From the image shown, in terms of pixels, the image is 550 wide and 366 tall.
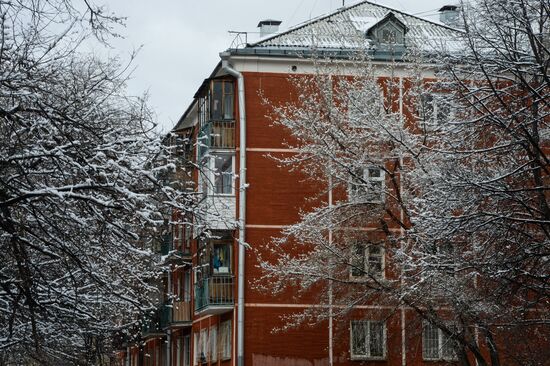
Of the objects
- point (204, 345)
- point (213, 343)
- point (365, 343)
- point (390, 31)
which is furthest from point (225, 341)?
point (390, 31)

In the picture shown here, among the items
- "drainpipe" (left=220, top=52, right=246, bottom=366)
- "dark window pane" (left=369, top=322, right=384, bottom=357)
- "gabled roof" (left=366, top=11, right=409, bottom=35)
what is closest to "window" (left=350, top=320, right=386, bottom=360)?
"dark window pane" (left=369, top=322, right=384, bottom=357)

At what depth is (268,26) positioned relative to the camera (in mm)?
44781

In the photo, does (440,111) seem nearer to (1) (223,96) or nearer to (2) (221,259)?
(1) (223,96)

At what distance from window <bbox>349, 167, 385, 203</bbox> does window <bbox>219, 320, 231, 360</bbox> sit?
31.8 feet

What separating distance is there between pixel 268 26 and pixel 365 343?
1526 centimetres

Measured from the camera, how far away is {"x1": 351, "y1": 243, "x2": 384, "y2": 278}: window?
97.9ft

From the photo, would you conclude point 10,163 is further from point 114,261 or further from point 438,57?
point 438,57

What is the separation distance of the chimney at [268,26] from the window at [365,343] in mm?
14377

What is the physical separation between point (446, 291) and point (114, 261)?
13517 millimetres

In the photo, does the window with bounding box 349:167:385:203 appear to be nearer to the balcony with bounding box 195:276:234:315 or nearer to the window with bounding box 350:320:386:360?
the window with bounding box 350:320:386:360

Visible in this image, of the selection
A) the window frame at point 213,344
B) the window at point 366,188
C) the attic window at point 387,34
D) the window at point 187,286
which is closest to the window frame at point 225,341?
the window frame at point 213,344

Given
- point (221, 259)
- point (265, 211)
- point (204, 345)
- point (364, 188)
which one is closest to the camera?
point (364, 188)

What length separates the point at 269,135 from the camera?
3738cm

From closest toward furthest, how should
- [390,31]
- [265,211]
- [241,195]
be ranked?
[241,195] < [265,211] < [390,31]
